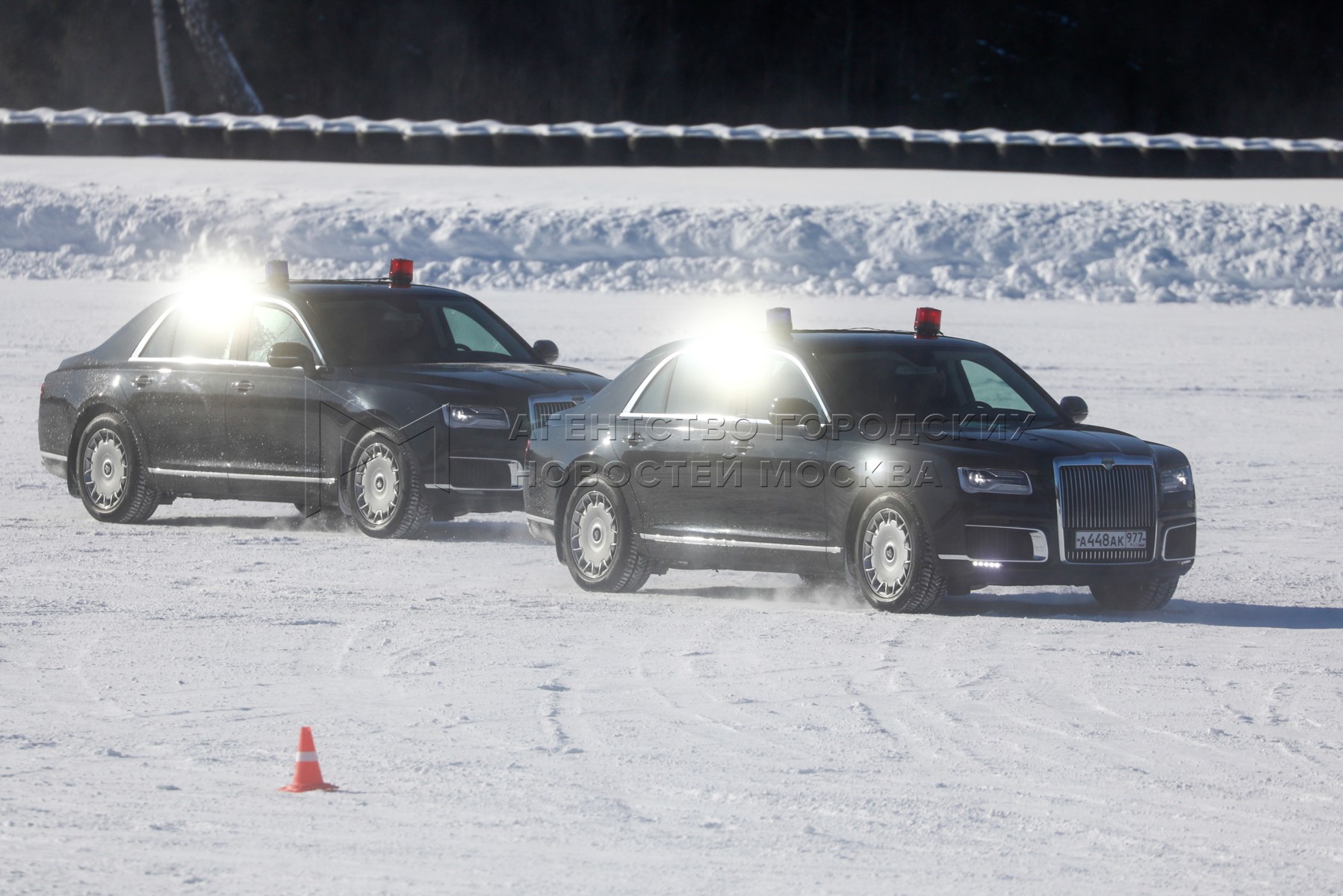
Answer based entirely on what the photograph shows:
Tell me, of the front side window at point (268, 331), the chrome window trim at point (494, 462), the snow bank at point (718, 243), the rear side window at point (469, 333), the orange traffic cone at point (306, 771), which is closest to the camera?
the orange traffic cone at point (306, 771)

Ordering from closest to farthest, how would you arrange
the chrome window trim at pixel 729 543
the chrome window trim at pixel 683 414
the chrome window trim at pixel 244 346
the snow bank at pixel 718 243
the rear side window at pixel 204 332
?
the chrome window trim at pixel 729 543 < the chrome window trim at pixel 683 414 < the chrome window trim at pixel 244 346 < the rear side window at pixel 204 332 < the snow bank at pixel 718 243

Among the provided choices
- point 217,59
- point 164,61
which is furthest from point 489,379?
point 164,61

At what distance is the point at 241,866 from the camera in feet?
18.9

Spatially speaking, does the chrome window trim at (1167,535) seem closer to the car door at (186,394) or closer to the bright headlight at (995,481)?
the bright headlight at (995,481)

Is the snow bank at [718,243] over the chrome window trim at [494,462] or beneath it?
over

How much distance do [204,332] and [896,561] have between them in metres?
5.54

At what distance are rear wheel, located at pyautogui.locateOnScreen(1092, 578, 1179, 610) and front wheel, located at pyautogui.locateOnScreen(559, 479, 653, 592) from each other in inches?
85.4

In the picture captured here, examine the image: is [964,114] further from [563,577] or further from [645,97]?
[563,577]

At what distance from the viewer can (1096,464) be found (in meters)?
10.2

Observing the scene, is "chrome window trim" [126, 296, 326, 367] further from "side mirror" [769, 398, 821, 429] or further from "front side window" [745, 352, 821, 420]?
"side mirror" [769, 398, 821, 429]

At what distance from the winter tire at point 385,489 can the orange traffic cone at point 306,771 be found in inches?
258

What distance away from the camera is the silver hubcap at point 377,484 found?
521 inches

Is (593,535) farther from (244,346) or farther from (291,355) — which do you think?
(244,346)

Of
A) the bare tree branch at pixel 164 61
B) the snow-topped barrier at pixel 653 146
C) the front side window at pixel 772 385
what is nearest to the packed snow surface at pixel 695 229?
the snow-topped barrier at pixel 653 146
